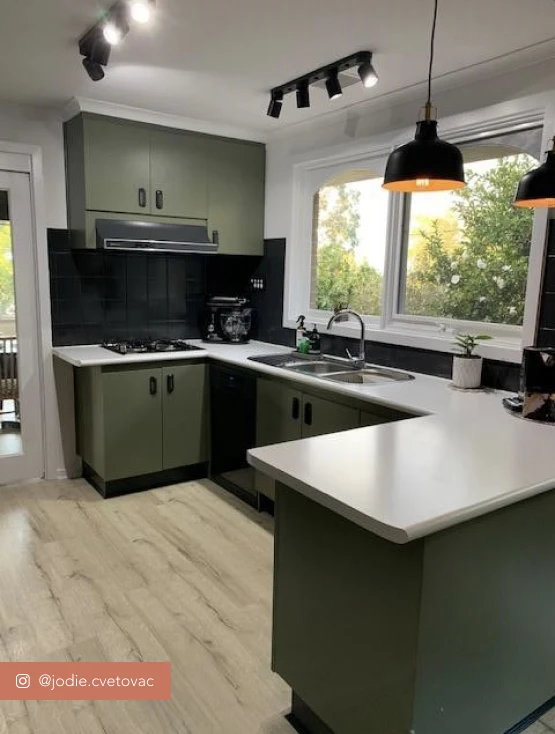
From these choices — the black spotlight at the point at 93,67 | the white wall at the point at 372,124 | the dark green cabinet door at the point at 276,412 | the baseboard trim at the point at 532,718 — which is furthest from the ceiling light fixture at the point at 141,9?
the baseboard trim at the point at 532,718

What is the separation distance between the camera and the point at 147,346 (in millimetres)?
3766

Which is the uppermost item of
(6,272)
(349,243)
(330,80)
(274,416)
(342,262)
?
(330,80)

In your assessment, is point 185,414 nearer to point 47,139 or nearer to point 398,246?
point 398,246

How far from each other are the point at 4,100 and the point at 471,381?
3102 mm

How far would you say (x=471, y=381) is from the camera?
8.63ft

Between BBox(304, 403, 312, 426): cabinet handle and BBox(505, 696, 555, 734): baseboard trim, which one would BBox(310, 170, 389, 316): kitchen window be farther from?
BBox(505, 696, 555, 734): baseboard trim

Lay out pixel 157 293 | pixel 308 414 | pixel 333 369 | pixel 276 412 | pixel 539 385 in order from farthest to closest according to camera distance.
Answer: pixel 157 293 → pixel 333 369 → pixel 276 412 → pixel 308 414 → pixel 539 385

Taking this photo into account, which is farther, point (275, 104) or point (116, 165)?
point (116, 165)

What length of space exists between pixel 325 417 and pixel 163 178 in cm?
196

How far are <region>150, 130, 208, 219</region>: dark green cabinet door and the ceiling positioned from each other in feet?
1.37

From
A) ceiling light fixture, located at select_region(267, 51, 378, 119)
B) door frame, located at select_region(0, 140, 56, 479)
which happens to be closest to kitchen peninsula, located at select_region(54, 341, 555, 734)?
ceiling light fixture, located at select_region(267, 51, 378, 119)

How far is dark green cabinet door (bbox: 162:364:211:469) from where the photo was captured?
354cm

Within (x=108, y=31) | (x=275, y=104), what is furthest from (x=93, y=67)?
(x=275, y=104)

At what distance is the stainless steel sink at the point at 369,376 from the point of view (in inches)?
120
